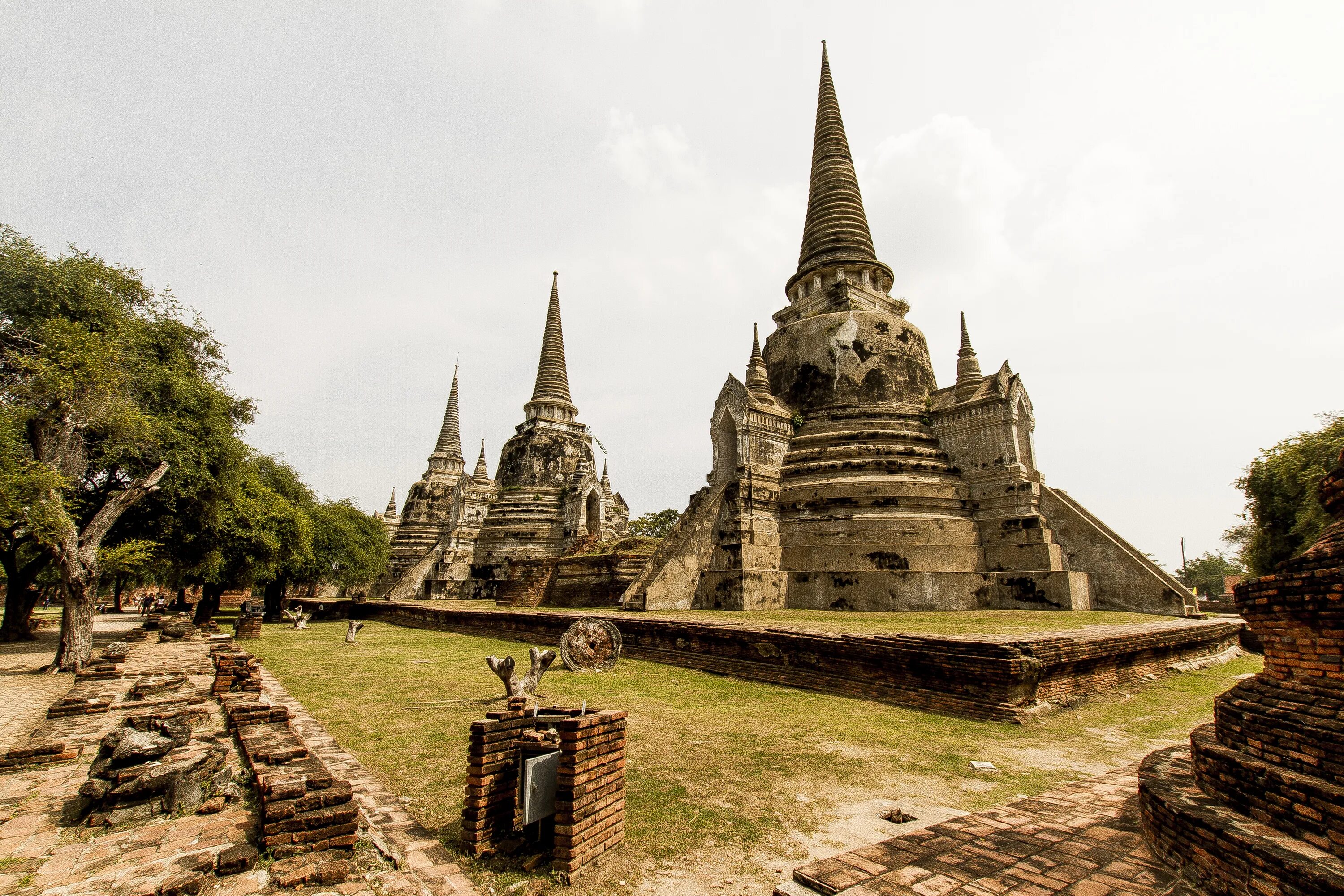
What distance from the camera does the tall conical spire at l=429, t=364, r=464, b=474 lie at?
144 feet

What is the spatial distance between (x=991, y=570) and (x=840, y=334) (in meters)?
8.37

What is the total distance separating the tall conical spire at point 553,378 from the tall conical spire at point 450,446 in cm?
1141

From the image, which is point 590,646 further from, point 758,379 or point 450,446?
point 450,446

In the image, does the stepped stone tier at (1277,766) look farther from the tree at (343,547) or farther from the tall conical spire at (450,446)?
the tall conical spire at (450,446)

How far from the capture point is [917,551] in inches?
620

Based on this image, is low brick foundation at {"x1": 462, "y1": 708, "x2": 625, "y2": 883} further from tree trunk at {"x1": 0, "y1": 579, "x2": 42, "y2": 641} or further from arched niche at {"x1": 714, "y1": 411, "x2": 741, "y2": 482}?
tree trunk at {"x1": 0, "y1": 579, "x2": 42, "y2": 641}

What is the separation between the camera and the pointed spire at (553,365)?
3544 cm

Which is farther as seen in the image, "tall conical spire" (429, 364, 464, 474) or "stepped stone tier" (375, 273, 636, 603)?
"tall conical spire" (429, 364, 464, 474)

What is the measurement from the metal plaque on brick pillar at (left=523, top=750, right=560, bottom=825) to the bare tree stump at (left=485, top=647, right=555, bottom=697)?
3365mm

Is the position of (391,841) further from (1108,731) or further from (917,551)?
(917,551)

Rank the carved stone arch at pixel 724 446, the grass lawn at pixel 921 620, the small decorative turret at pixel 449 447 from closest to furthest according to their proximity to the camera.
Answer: the grass lawn at pixel 921 620
the carved stone arch at pixel 724 446
the small decorative turret at pixel 449 447

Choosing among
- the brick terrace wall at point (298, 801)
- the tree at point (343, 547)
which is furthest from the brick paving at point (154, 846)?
the tree at point (343, 547)

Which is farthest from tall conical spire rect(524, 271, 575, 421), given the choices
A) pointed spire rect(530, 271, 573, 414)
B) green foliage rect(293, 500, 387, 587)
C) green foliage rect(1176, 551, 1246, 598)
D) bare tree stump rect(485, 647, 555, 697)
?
green foliage rect(1176, 551, 1246, 598)

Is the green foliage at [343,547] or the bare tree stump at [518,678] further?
the green foliage at [343,547]
